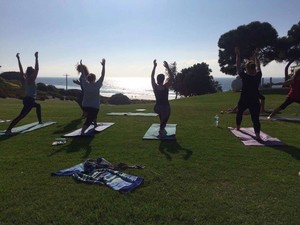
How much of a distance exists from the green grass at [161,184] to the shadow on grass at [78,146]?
23 mm

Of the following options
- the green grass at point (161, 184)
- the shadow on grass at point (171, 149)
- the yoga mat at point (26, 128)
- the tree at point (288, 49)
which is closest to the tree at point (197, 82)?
the tree at point (288, 49)

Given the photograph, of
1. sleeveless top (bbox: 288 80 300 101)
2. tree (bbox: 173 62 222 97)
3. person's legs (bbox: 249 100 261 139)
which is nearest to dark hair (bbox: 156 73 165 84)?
person's legs (bbox: 249 100 261 139)

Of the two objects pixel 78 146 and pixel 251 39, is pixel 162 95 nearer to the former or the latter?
pixel 78 146

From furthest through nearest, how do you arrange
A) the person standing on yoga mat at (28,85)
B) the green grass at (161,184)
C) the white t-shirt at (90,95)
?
the person standing on yoga mat at (28,85) < the white t-shirt at (90,95) < the green grass at (161,184)

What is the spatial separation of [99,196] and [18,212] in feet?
3.39

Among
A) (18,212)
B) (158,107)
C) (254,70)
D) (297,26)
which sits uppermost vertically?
(297,26)

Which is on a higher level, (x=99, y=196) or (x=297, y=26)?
(x=297, y=26)

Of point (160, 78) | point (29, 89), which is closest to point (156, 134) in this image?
point (160, 78)

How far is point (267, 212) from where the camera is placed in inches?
171

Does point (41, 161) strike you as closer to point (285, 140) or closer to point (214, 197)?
point (214, 197)

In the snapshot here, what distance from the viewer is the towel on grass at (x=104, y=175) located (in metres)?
5.21

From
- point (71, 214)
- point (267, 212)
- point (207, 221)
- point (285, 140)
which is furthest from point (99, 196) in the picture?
point (285, 140)

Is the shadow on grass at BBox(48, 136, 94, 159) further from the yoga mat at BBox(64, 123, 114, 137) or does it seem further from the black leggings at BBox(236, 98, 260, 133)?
the black leggings at BBox(236, 98, 260, 133)

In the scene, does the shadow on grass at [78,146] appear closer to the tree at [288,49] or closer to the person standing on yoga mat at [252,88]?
the person standing on yoga mat at [252,88]
